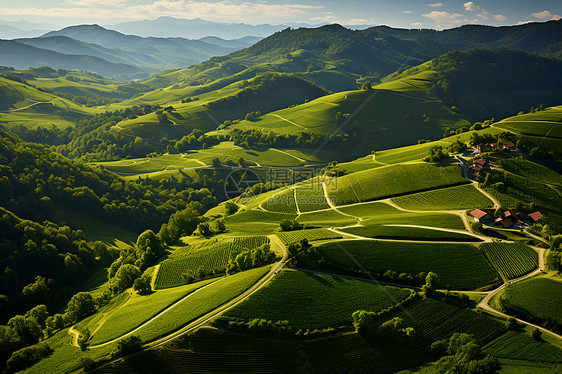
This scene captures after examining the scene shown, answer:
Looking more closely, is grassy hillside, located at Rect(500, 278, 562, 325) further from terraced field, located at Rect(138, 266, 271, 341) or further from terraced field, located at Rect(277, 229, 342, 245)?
terraced field, located at Rect(138, 266, 271, 341)

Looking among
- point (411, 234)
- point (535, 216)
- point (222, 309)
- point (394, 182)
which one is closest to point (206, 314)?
point (222, 309)

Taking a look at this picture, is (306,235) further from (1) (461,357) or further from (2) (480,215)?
(2) (480,215)

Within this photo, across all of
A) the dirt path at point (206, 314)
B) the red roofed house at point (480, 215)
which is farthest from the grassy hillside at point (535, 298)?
the dirt path at point (206, 314)

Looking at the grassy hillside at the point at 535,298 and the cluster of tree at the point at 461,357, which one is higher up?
the grassy hillside at the point at 535,298

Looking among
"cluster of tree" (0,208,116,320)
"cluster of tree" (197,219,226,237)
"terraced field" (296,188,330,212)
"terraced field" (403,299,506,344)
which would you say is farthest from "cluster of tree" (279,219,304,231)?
"cluster of tree" (0,208,116,320)

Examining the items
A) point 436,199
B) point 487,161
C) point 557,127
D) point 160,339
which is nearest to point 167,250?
point 160,339

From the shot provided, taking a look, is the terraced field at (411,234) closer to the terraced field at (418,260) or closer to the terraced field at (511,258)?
the terraced field at (418,260)
